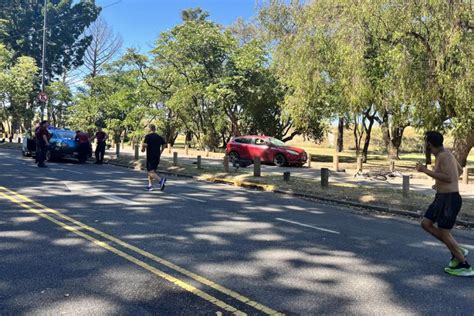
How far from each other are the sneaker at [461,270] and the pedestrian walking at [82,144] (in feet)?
57.3

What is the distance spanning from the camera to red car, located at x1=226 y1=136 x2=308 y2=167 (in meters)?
23.0

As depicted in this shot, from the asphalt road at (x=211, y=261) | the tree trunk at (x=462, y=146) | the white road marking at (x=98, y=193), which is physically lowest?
the asphalt road at (x=211, y=261)

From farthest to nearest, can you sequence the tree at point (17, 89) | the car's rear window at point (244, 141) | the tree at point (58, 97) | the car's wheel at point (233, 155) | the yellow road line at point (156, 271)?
the tree at point (58, 97) < the tree at point (17, 89) < the car's rear window at point (244, 141) < the car's wheel at point (233, 155) < the yellow road line at point (156, 271)

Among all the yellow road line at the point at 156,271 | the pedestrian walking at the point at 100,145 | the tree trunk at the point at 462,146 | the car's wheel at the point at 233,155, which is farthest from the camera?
the car's wheel at the point at 233,155

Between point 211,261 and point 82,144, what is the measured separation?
16.0 meters

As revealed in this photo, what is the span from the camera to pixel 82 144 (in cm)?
1973

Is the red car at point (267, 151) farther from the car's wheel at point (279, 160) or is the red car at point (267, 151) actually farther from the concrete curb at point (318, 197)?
the concrete curb at point (318, 197)

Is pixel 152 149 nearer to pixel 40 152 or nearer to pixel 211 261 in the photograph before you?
pixel 211 261

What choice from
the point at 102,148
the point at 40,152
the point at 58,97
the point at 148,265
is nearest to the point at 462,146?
the point at 102,148

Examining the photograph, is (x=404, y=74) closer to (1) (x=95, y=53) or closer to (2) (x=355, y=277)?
(2) (x=355, y=277)

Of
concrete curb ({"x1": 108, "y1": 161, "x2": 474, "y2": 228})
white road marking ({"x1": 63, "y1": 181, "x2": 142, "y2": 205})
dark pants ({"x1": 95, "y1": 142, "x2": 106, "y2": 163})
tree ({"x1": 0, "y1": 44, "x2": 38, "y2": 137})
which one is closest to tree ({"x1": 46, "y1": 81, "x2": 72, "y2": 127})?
tree ({"x1": 0, "y1": 44, "x2": 38, "y2": 137})

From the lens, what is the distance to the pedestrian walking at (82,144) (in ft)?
64.6

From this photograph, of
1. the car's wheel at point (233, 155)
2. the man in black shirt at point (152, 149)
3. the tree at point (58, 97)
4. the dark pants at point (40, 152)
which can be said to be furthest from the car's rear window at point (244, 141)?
the tree at point (58, 97)

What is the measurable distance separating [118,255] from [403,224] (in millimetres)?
5961
